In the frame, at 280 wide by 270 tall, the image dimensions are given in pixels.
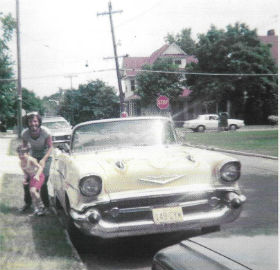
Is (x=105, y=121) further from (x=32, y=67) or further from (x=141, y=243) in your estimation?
(x=141, y=243)

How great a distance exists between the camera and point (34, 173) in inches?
199

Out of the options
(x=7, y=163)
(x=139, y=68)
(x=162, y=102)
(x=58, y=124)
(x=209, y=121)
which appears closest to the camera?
(x=162, y=102)

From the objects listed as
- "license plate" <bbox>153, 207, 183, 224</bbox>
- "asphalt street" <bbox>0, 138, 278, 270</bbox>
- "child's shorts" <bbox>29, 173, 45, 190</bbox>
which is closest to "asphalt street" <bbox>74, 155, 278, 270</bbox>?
"asphalt street" <bbox>0, 138, 278, 270</bbox>

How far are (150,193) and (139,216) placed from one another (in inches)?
8.0

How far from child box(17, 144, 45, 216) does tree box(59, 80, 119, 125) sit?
3.23 ft

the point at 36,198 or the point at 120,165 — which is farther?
the point at 36,198

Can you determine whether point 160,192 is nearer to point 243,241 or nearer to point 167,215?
point 167,215

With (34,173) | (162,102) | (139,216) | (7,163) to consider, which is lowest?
(7,163)

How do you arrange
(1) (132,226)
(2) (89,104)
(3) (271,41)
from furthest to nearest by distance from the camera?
1. (2) (89,104)
2. (3) (271,41)
3. (1) (132,226)

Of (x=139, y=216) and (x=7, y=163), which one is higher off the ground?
(x=139, y=216)

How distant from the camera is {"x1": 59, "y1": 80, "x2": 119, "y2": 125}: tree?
20.1 ft

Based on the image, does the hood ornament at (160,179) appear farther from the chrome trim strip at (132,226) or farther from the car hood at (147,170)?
the chrome trim strip at (132,226)

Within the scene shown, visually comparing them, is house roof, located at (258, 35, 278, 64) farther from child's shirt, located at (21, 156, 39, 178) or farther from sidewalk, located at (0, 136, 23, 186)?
sidewalk, located at (0, 136, 23, 186)

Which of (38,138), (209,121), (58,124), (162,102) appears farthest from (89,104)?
(209,121)
